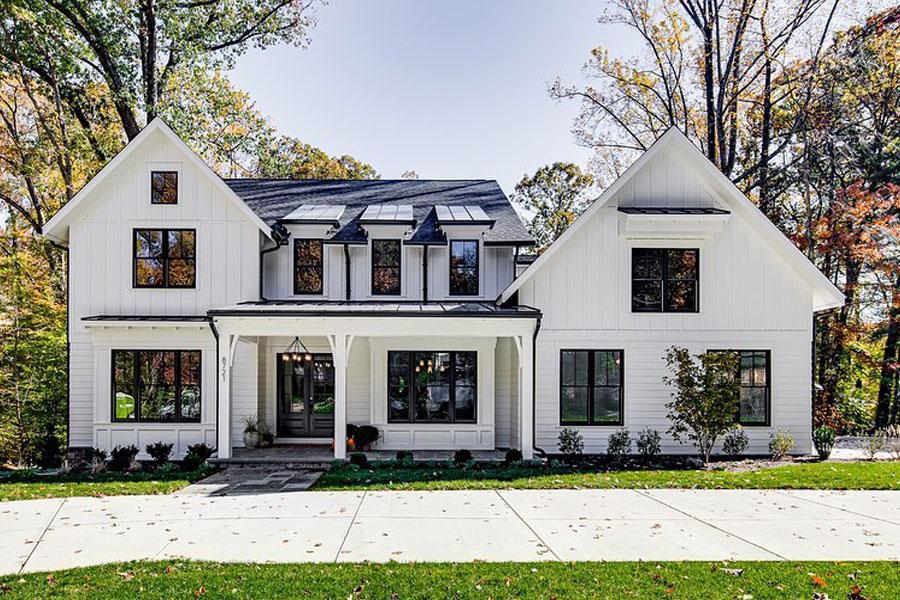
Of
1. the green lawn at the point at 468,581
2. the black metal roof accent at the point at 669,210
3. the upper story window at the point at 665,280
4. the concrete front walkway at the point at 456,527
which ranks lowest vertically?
the concrete front walkway at the point at 456,527

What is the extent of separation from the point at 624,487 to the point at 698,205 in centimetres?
702

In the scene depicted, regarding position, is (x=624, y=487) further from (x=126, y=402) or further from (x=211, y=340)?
(x=126, y=402)

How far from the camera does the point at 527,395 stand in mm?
12594

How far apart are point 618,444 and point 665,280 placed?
12.9 ft

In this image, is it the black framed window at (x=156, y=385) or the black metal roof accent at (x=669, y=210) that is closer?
the black metal roof accent at (x=669, y=210)

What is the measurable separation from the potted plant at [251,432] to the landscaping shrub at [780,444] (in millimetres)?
11819

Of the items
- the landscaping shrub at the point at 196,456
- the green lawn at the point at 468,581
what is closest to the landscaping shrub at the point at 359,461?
the landscaping shrub at the point at 196,456

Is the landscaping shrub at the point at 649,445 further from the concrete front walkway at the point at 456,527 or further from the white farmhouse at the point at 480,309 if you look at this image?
the concrete front walkway at the point at 456,527

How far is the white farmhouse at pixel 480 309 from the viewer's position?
13.4m

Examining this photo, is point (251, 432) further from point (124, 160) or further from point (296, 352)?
point (124, 160)

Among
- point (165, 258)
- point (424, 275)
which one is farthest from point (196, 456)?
point (424, 275)

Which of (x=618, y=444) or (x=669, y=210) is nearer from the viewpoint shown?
(x=618, y=444)

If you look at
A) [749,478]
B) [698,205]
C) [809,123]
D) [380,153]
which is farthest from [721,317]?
[380,153]

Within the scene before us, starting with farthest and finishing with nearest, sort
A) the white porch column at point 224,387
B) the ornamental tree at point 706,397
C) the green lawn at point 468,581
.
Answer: the white porch column at point 224,387, the ornamental tree at point 706,397, the green lawn at point 468,581
